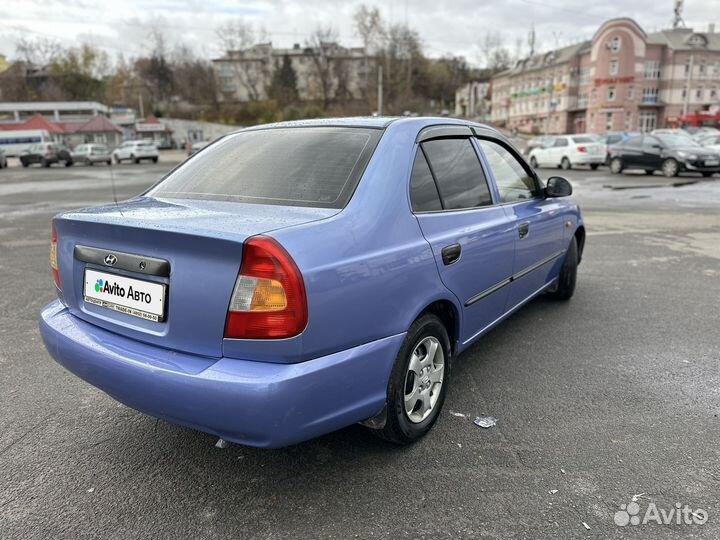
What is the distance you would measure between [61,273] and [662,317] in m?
4.67

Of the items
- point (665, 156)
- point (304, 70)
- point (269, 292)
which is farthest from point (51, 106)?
point (269, 292)

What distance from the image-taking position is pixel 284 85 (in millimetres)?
91875

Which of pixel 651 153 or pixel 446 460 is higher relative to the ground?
pixel 651 153

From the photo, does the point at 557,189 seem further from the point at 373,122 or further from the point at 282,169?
the point at 282,169

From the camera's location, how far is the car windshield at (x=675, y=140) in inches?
761

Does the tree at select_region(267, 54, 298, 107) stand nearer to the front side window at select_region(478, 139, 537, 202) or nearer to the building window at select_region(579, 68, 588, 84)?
the building window at select_region(579, 68, 588, 84)

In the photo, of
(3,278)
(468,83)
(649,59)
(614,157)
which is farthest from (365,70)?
(3,278)

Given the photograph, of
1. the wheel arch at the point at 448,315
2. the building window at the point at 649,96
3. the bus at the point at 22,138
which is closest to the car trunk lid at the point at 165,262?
the wheel arch at the point at 448,315

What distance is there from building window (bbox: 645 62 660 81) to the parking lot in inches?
2918

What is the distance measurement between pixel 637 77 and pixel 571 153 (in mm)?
51143

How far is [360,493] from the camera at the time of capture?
2438 mm

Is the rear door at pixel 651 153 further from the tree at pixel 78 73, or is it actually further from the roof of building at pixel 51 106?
the tree at pixel 78 73

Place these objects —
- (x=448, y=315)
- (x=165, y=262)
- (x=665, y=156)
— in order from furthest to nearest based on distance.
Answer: (x=665, y=156) < (x=448, y=315) < (x=165, y=262)

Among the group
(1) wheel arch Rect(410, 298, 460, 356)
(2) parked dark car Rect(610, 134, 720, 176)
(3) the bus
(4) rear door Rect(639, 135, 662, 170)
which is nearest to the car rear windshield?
(1) wheel arch Rect(410, 298, 460, 356)
